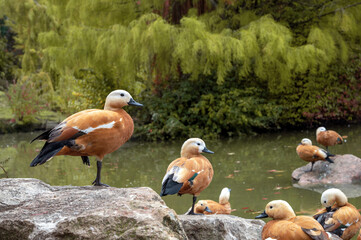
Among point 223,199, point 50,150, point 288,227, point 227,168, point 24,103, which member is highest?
point 50,150

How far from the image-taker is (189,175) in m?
3.32

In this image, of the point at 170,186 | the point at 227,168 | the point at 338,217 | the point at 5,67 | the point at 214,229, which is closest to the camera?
the point at 214,229

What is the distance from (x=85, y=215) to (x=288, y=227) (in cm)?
137

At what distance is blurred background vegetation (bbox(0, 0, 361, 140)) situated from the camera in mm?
10312

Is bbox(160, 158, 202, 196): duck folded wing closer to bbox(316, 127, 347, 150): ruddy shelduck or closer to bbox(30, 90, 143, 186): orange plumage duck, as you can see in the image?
bbox(30, 90, 143, 186): orange plumage duck

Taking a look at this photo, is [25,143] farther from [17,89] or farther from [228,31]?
[228,31]

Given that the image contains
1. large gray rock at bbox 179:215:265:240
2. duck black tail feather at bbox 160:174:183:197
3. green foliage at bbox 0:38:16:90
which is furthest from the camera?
green foliage at bbox 0:38:16:90

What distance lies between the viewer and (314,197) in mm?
5453

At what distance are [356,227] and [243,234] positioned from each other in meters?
1.20

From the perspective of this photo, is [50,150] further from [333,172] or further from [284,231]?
[333,172]

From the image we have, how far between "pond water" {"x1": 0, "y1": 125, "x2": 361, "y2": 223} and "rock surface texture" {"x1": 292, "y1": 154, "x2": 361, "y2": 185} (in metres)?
0.23

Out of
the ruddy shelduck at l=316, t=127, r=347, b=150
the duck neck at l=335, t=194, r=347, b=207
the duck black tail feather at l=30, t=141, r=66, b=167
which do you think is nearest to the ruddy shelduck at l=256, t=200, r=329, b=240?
the duck neck at l=335, t=194, r=347, b=207

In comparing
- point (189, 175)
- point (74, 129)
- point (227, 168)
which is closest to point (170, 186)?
point (189, 175)

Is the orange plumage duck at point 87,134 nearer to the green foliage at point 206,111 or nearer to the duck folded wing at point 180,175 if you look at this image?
the duck folded wing at point 180,175
